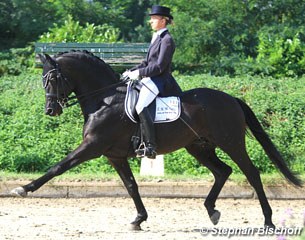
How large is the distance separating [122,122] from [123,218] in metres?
1.56

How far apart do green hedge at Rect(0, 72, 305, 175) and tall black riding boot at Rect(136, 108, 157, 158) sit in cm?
395

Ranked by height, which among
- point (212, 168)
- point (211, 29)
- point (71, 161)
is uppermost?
point (71, 161)

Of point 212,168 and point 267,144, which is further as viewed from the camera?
point 267,144

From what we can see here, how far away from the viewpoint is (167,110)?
9.58 meters

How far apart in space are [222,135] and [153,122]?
93 centimetres

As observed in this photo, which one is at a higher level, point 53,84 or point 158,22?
point 158,22

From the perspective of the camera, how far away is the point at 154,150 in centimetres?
945

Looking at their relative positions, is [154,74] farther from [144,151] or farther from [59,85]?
[59,85]

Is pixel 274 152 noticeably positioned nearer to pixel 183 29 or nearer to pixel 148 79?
pixel 148 79

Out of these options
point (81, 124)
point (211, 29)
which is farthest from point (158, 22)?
point (211, 29)

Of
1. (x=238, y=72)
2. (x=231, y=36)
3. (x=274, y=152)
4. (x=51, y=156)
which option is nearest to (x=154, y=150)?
(x=274, y=152)

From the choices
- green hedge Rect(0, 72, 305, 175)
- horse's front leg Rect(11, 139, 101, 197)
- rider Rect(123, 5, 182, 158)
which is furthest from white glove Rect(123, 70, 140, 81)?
green hedge Rect(0, 72, 305, 175)

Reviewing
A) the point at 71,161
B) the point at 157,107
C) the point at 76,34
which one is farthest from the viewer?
the point at 76,34

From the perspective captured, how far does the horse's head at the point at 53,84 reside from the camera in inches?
367
